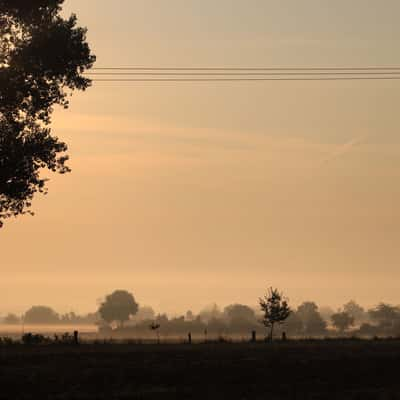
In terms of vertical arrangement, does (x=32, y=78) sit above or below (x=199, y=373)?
above

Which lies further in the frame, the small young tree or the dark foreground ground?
the small young tree

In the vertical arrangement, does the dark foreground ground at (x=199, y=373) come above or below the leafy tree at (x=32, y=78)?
below

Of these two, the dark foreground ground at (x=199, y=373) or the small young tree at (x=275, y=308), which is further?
the small young tree at (x=275, y=308)

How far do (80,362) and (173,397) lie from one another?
455 inches

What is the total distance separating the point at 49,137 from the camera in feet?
171

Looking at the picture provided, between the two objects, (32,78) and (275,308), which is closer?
(32,78)

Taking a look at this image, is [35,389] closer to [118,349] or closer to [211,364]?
[211,364]

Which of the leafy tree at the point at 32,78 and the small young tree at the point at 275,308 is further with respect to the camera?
the small young tree at the point at 275,308

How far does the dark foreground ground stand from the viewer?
40625 millimetres

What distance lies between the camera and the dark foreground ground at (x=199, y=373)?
1599 inches

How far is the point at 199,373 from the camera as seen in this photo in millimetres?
46031

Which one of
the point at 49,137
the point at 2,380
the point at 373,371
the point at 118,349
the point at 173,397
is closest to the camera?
the point at 173,397

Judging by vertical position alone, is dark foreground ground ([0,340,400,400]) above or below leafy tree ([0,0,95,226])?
below

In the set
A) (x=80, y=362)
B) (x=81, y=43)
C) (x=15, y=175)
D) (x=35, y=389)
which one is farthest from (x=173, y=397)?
(x=81, y=43)
